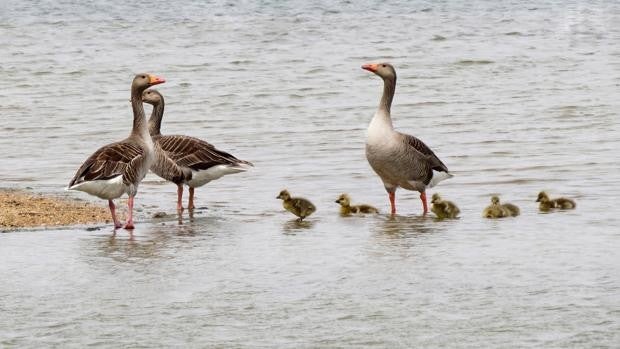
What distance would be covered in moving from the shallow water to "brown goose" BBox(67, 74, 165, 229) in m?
0.43

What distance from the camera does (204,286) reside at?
1020 cm

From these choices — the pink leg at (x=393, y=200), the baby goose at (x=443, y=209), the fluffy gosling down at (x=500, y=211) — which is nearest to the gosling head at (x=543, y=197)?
the fluffy gosling down at (x=500, y=211)

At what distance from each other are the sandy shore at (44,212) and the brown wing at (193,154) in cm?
113

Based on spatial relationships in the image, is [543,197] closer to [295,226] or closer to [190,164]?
[295,226]

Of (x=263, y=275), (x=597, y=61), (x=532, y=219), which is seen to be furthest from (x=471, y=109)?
(x=263, y=275)

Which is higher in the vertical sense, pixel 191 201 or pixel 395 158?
pixel 395 158

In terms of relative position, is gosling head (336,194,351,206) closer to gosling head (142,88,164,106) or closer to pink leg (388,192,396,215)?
pink leg (388,192,396,215)

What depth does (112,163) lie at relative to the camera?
44.4 feet

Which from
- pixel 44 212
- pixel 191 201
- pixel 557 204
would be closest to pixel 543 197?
pixel 557 204

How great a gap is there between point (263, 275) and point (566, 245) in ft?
9.59

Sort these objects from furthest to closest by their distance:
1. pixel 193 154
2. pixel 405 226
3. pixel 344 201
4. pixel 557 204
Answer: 1. pixel 193 154
2. pixel 344 201
3. pixel 557 204
4. pixel 405 226

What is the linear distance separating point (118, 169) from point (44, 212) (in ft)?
3.31

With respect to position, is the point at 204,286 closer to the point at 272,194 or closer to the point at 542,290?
the point at 542,290

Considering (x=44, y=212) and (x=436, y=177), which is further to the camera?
(x=436, y=177)
